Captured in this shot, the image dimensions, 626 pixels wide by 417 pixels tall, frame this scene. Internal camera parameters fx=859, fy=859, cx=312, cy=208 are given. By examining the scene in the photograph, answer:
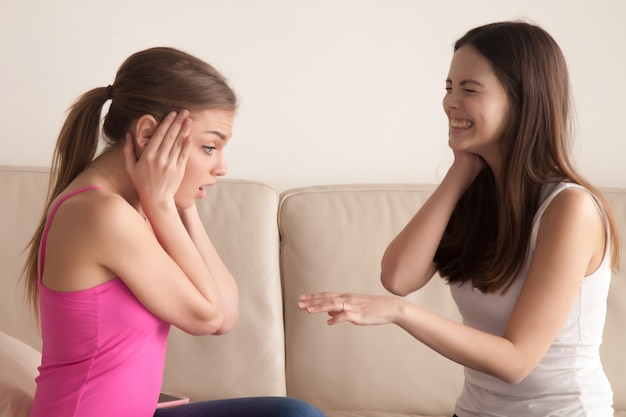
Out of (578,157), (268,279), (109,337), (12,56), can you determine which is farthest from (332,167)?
(109,337)

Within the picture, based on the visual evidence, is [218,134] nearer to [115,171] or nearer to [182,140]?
[182,140]

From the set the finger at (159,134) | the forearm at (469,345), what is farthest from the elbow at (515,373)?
the finger at (159,134)

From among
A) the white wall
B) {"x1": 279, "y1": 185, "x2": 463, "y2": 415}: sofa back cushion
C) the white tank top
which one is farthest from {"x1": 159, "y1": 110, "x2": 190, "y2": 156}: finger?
the white wall

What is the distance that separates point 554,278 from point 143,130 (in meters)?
0.79

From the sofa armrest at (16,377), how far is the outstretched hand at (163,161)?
1.44 feet

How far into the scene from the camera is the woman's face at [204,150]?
1556 mm

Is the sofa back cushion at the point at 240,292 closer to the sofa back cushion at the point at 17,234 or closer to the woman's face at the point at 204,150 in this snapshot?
the sofa back cushion at the point at 17,234

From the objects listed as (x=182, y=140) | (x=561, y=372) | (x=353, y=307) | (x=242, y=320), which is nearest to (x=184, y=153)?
(x=182, y=140)

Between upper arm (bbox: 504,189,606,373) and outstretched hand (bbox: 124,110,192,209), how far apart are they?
2.20ft

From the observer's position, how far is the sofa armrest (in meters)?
1.58

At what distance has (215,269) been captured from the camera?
68.7 inches

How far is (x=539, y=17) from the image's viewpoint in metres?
2.86

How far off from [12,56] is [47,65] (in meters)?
0.10

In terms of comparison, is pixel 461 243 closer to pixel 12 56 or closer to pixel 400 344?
pixel 400 344
